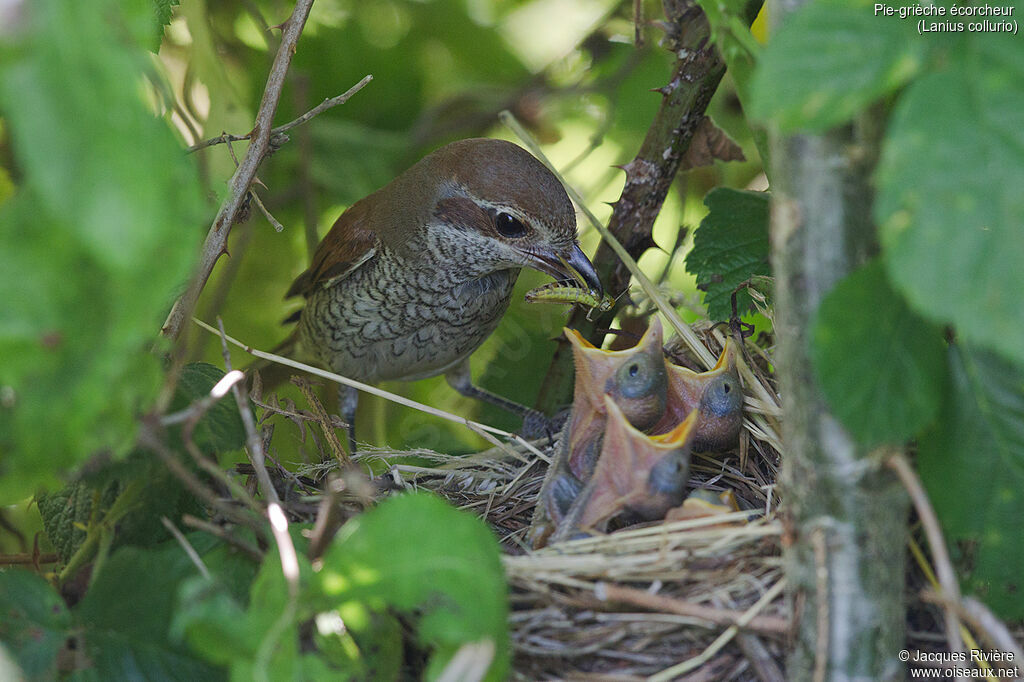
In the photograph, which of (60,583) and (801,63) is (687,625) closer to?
(801,63)

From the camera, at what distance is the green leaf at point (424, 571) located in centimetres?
115

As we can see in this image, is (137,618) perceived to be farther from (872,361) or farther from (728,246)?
(728,246)

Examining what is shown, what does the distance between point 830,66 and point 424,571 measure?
825 mm

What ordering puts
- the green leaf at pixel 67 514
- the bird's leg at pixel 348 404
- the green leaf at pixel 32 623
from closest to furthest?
the green leaf at pixel 32 623 → the green leaf at pixel 67 514 → the bird's leg at pixel 348 404

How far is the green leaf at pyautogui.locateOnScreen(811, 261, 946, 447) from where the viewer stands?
1.16 meters

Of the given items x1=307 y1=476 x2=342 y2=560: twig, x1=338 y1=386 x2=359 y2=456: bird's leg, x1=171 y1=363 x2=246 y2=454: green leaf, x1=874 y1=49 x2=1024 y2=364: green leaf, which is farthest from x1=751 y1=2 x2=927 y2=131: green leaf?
x1=338 y1=386 x2=359 y2=456: bird's leg

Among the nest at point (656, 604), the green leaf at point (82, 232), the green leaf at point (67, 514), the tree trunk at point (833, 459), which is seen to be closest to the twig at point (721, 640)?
the nest at point (656, 604)

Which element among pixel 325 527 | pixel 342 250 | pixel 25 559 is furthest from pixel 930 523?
pixel 342 250

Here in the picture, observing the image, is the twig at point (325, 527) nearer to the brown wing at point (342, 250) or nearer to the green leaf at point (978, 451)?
the green leaf at point (978, 451)

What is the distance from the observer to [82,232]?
0.90m

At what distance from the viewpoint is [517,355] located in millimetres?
3398

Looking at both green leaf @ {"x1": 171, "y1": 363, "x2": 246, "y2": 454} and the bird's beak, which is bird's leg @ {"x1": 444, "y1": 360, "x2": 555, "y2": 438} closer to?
the bird's beak

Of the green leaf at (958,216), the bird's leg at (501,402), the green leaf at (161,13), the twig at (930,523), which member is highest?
the green leaf at (161,13)

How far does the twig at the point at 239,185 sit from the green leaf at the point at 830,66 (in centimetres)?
131
